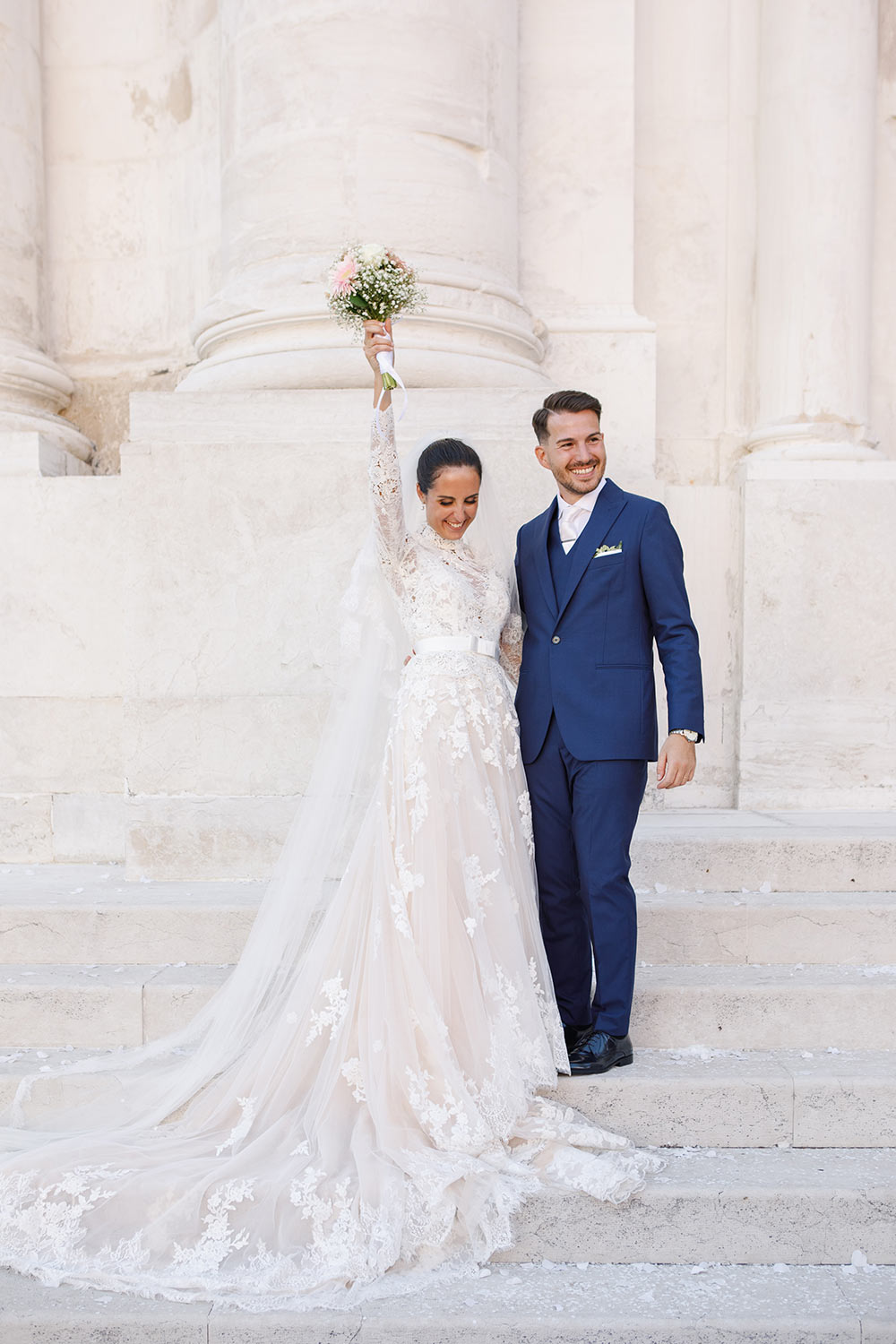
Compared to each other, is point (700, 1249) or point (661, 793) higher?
point (661, 793)

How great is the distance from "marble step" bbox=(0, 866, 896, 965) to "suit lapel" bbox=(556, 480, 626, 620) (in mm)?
1326

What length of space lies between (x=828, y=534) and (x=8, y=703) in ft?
13.6

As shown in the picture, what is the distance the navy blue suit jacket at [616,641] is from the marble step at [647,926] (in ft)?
3.27

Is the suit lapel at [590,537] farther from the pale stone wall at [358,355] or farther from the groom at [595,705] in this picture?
the pale stone wall at [358,355]

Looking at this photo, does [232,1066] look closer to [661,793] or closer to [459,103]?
[661,793]

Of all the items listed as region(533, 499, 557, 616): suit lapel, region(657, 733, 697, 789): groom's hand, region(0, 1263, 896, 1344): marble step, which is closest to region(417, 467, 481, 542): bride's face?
region(533, 499, 557, 616): suit lapel

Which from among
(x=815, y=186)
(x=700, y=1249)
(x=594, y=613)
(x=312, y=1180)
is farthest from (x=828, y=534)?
(x=312, y=1180)

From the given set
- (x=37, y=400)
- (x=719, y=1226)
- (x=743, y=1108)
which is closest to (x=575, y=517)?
(x=743, y=1108)

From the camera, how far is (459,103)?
5430mm

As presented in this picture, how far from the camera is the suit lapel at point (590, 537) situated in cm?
335

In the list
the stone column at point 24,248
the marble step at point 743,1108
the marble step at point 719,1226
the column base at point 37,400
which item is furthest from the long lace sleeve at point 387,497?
the stone column at point 24,248

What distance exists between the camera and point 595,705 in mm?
3277

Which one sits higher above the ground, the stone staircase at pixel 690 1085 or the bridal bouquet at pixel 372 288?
the bridal bouquet at pixel 372 288

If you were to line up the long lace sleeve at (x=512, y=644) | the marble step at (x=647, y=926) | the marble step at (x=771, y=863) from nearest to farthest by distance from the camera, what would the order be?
1. the long lace sleeve at (x=512, y=644)
2. the marble step at (x=647, y=926)
3. the marble step at (x=771, y=863)
